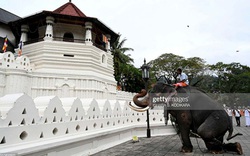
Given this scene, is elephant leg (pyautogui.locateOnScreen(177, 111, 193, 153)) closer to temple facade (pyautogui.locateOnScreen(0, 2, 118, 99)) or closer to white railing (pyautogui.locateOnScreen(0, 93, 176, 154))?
white railing (pyautogui.locateOnScreen(0, 93, 176, 154))

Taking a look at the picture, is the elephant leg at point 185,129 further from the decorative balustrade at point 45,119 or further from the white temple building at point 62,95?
the decorative balustrade at point 45,119

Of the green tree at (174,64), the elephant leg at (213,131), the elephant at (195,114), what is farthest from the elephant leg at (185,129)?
the green tree at (174,64)

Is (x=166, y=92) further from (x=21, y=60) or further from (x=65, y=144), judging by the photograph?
(x=21, y=60)

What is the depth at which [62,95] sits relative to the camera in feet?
52.7

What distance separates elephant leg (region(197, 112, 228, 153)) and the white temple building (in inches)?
113

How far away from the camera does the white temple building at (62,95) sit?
3.43m

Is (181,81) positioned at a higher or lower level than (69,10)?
lower

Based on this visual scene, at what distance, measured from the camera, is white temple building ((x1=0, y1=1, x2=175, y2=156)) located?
3434mm

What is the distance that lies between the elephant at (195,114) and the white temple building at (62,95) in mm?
1705

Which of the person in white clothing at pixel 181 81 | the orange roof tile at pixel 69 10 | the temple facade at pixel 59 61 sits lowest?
the person in white clothing at pixel 181 81

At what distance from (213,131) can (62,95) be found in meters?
13.4

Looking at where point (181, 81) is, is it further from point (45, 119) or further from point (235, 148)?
point (45, 119)

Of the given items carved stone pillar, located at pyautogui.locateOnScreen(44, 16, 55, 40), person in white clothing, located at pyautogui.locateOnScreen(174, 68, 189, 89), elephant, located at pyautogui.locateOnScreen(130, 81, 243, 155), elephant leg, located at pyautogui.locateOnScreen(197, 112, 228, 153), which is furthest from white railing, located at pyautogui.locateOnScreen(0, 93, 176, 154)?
carved stone pillar, located at pyautogui.locateOnScreen(44, 16, 55, 40)

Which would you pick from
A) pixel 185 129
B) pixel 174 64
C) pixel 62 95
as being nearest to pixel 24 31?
pixel 62 95
